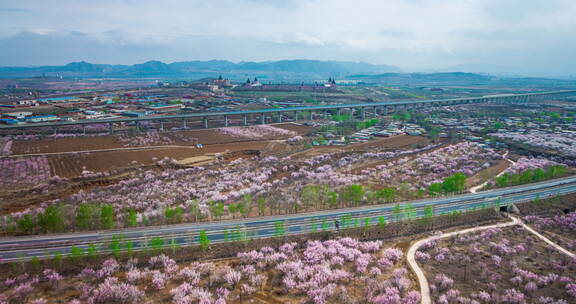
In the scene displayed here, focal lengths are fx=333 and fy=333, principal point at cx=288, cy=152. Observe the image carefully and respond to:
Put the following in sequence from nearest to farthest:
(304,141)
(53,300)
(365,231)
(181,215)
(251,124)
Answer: (53,300)
(365,231)
(181,215)
(304,141)
(251,124)

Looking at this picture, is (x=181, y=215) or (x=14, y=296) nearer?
(x=14, y=296)

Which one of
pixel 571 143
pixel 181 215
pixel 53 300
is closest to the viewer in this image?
pixel 53 300

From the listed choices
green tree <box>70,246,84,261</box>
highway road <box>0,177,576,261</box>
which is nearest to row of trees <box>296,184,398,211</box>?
highway road <box>0,177,576,261</box>

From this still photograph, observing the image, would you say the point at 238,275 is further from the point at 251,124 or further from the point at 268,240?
the point at 251,124

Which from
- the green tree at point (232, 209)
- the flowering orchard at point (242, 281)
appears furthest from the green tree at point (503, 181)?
the green tree at point (232, 209)

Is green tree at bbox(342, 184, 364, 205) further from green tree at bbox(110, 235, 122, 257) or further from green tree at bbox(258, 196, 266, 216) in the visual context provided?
green tree at bbox(110, 235, 122, 257)

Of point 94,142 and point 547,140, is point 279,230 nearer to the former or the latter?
point 94,142

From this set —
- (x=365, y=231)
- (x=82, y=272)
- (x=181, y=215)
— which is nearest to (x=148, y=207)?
(x=181, y=215)
